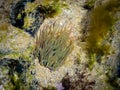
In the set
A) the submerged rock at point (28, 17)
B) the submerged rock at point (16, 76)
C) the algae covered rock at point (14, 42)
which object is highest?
the submerged rock at point (28, 17)

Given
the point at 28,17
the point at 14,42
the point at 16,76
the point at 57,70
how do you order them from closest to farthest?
the point at 16,76 < the point at 57,70 < the point at 14,42 < the point at 28,17

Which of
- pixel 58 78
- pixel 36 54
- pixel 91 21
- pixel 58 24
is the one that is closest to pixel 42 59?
pixel 36 54

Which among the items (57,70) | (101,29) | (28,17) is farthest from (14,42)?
(101,29)

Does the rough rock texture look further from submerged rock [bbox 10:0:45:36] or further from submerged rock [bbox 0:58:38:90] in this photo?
submerged rock [bbox 10:0:45:36]

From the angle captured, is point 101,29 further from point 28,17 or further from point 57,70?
point 28,17

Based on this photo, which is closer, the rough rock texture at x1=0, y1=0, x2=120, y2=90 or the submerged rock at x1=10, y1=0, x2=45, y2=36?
Result: the rough rock texture at x1=0, y1=0, x2=120, y2=90

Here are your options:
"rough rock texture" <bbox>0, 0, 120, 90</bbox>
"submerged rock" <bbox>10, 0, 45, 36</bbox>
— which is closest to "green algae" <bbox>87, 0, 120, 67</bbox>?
"rough rock texture" <bbox>0, 0, 120, 90</bbox>

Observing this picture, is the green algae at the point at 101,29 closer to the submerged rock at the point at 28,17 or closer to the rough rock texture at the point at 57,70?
the rough rock texture at the point at 57,70

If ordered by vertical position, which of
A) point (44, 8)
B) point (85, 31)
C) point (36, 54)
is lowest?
point (36, 54)

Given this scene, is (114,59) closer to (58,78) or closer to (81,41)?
(81,41)

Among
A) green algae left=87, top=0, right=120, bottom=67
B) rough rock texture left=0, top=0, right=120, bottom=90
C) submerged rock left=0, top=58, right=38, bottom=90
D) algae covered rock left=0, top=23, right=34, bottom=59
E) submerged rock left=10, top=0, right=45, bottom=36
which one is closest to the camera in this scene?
submerged rock left=0, top=58, right=38, bottom=90

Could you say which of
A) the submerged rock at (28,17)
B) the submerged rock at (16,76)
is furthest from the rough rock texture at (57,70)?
the submerged rock at (28,17)
